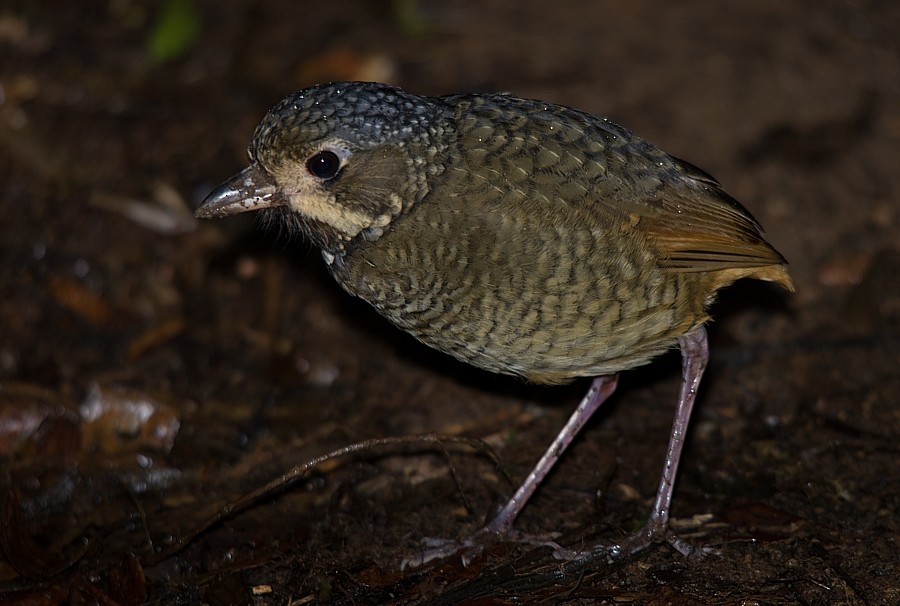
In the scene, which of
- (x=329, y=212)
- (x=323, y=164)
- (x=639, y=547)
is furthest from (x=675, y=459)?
(x=323, y=164)

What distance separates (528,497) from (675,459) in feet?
2.06

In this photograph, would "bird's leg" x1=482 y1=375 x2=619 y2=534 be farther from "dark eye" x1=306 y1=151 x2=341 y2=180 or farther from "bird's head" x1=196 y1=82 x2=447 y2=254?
"dark eye" x1=306 y1=151 x2=341 y2=180

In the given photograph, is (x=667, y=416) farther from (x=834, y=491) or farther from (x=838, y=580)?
A: (x=838, y=580)

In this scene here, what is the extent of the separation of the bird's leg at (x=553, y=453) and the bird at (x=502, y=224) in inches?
12.5

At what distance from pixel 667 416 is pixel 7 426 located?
3127 millimetres

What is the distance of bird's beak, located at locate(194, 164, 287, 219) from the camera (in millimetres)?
3875

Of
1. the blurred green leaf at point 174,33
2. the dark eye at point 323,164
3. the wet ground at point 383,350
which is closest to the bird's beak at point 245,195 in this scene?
the dark eye at point 323,164

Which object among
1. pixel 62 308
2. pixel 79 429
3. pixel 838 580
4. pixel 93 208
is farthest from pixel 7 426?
pixel 838 580

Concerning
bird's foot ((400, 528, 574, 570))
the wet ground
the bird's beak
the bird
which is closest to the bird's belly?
the bird

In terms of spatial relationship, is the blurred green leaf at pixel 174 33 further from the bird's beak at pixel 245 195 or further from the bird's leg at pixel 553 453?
the bird's leg at pixel 553 453

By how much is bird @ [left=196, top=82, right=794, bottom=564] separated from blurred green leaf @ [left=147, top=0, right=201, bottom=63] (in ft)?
12.3

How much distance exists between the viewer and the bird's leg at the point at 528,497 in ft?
13.3

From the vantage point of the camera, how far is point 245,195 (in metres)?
3.89

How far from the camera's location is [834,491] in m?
4.21
